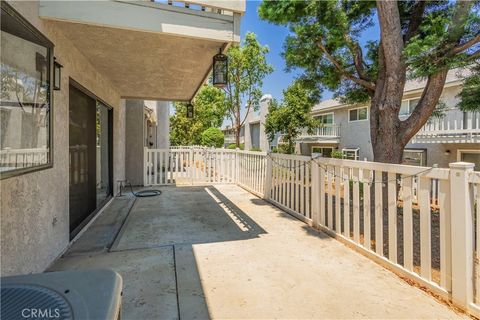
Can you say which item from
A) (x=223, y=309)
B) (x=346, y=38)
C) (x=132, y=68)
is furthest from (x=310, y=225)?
(x=132, y=68)

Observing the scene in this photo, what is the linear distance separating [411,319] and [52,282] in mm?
2413

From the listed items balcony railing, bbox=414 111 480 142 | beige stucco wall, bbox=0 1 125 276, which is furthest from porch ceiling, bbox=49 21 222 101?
balcony railing, bbox=414 111 480 142

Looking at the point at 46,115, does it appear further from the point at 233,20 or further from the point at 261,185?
the point at 261,185

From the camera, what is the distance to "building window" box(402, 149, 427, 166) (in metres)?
11.5

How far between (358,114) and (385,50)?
37.5ft

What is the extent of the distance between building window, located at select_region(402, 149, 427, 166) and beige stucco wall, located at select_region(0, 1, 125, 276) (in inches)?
479

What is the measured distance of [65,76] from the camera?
3.42 meters

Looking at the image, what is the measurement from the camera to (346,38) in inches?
204

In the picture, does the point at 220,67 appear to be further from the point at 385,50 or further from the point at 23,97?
the point at 385,50

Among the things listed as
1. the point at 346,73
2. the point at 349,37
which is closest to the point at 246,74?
the point at 349,37

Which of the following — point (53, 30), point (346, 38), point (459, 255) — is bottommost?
point (459, 255)

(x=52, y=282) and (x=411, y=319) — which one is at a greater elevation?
(x=52, y=282)

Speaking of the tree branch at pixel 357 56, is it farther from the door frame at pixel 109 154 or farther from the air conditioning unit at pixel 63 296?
the air conditioning unit at pixel 63 296

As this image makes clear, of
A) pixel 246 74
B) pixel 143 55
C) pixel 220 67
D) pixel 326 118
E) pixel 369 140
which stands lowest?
pixel 369 140
